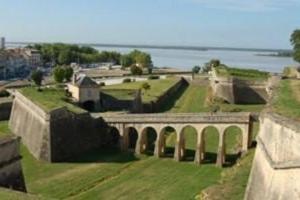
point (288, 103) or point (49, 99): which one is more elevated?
point (288, 103)

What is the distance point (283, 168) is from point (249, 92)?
38835mm

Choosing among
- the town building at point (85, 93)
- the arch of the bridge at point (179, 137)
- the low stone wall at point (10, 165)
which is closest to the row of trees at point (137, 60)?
the town building at point (85, 93)

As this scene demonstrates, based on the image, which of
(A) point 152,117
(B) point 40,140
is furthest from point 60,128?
(A) point 152,117

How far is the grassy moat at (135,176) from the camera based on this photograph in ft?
84.3

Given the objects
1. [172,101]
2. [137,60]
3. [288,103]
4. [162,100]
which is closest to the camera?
[288,103]

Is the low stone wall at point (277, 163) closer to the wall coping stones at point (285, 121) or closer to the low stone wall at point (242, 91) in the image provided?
the wall coping stones at point (285, 121)

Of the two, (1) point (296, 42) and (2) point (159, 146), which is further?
(1) point (296, 42)

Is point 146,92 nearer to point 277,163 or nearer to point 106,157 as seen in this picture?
point 106,157

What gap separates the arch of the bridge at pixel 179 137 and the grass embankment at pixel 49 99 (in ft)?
10.5

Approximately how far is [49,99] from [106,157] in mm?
7937

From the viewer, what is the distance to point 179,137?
108 ft

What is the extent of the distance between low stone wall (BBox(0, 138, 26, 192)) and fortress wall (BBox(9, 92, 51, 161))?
38.0 feet

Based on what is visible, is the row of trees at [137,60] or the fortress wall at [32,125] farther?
the row of trees at [137,60]

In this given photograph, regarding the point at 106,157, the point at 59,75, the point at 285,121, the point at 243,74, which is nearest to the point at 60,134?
the point at 106,157
